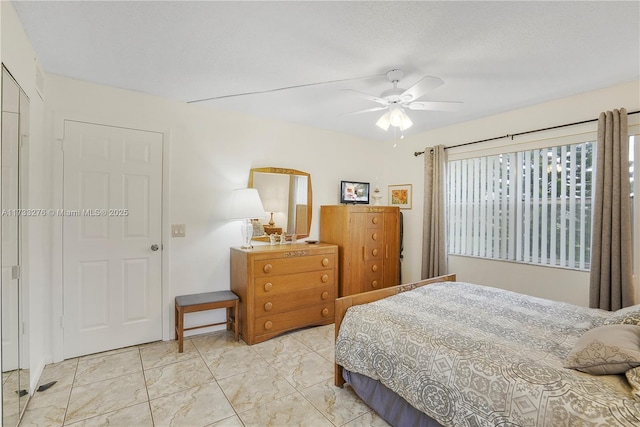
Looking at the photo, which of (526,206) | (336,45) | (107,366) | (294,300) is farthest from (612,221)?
(107,366)

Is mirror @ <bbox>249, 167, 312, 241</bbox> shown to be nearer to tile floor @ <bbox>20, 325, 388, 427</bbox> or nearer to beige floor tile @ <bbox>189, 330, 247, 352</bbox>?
beige floor tile @ <bbox>189, 330, 247, 352</bbox>

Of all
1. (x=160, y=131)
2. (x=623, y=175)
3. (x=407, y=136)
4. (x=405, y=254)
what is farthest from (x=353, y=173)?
(x=623, y=175)

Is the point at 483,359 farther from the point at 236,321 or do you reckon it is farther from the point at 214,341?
the point at 214,341

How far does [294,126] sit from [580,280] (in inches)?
136

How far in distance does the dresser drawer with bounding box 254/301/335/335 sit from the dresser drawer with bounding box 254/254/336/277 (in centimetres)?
43

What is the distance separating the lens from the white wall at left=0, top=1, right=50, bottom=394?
1.80 meters

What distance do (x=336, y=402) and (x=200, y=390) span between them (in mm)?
993

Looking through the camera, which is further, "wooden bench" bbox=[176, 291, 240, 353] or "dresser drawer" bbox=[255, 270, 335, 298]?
"dresser drawer" bbox=[255, 270, 335, 298]

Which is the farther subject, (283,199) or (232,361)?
(283,199)

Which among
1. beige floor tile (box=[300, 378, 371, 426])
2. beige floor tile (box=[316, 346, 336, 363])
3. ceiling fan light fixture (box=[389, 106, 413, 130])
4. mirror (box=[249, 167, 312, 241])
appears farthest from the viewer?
mirror (box=[249, 167, 312, 241])

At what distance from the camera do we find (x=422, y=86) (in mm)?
2111

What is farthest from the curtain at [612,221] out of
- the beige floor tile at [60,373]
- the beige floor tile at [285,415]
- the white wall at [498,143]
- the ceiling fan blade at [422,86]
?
the beige floor tile at [60,373]

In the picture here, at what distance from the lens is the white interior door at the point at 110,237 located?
2.62 m

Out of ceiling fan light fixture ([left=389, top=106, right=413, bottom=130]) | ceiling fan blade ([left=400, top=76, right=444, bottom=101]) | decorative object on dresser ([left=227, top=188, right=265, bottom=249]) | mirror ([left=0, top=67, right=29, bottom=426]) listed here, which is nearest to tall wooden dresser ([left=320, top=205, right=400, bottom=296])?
decorative object on dresser ([left=227, top=188, right=265, bottom=249])
